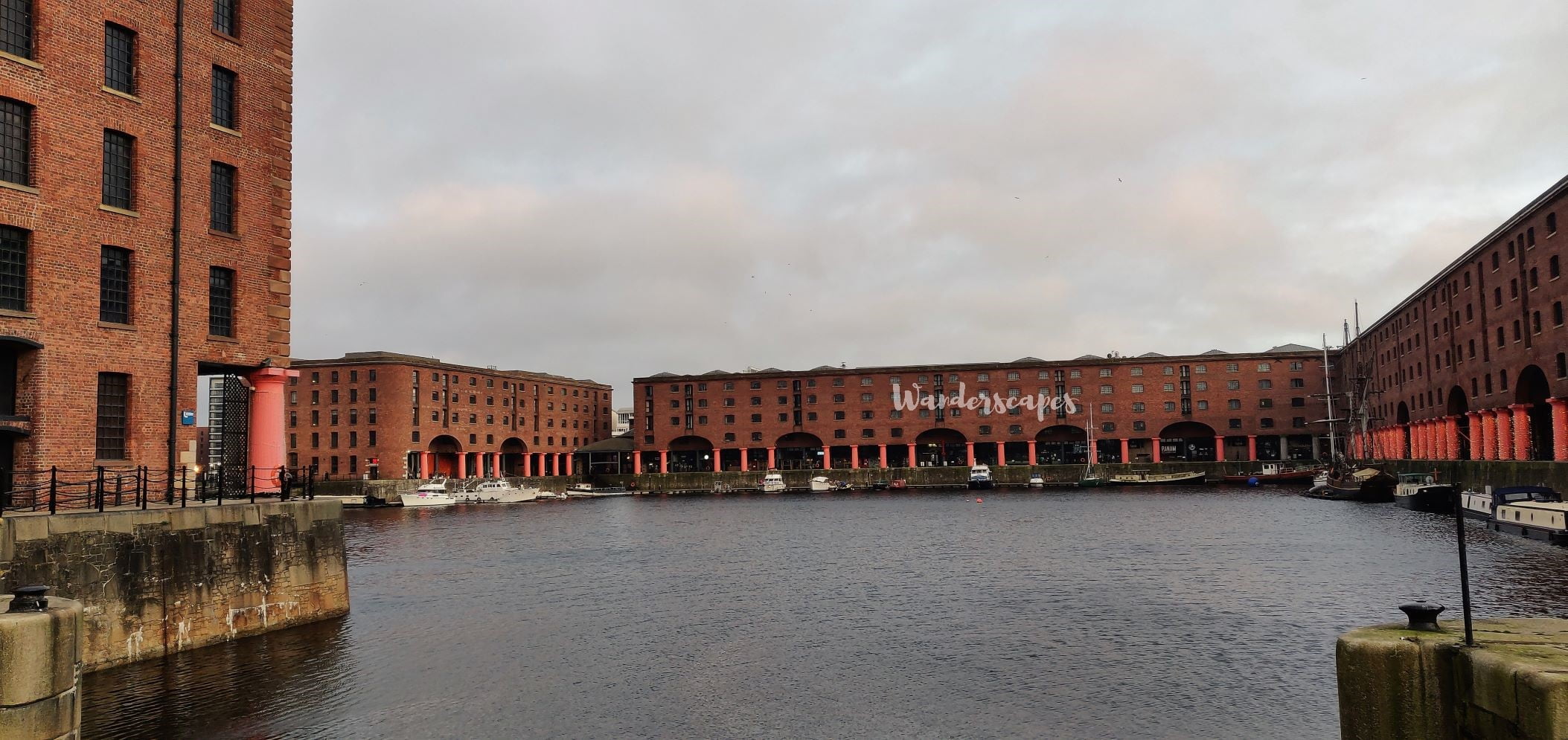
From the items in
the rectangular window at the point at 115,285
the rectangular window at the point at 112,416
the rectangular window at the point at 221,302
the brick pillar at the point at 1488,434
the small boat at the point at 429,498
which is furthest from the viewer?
the small boat at the point at 429,498

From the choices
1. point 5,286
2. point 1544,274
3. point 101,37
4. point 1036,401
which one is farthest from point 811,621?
point 1036,401

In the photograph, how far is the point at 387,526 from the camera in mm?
76688

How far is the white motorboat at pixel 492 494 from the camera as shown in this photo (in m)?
116

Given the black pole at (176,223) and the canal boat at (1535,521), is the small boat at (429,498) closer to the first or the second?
the black pole at (176,223)

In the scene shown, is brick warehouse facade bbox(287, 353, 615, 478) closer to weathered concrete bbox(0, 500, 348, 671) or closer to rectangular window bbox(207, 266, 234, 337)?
rectangular window bbox(207, 266, 234, 337)

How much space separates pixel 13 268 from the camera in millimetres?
22531

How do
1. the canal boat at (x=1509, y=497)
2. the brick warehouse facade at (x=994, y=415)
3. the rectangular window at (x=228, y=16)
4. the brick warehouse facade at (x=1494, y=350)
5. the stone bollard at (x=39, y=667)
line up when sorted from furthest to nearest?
the brick warehouse facade at (x=994, y=415)
the brick warehouse facade at (x=1494, y=350)
the canal boat at (x=1509, y=497)
the rectangular window at (x=228, y=16)
the stone bollard at (x=39, y=667)

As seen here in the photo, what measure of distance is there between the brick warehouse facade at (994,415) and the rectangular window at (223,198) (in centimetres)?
10573

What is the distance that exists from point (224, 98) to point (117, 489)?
12588 mm

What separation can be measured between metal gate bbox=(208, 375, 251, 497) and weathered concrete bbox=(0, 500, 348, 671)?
395 centimetres

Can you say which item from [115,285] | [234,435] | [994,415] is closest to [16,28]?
[115,285]

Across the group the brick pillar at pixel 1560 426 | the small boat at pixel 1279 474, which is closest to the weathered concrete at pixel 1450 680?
the brick pillar at pixel 1560 426

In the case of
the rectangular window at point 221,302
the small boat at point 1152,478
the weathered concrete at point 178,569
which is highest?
the rectangular window at point 221,302

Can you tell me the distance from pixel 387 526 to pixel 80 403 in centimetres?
5648
